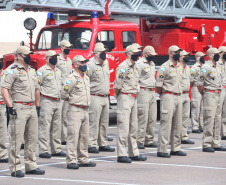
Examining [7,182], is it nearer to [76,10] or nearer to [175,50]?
[175,50]

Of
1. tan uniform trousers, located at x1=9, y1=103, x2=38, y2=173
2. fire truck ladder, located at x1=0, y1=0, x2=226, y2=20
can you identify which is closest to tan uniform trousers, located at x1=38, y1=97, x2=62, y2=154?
tan uniform trousers, located at x1=9, y1=103, x2=38, y2=173

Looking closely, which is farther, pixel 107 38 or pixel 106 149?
pixel 107 38

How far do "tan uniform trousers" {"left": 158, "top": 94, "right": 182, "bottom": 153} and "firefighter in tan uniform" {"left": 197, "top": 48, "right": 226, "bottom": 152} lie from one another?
0.84 meters

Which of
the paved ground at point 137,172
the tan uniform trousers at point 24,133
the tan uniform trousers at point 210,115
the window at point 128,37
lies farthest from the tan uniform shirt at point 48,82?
the window at point 128,37

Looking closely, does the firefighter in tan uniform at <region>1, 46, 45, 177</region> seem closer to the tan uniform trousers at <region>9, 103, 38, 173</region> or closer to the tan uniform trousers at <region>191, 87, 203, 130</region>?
the tan uniform trousers at <region>9, 103, 38, 173</region>

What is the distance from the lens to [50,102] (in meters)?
12.3

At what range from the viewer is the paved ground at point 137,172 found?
31.9 ft

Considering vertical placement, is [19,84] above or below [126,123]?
above

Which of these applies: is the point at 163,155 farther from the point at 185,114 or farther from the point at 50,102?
the point at 185,114

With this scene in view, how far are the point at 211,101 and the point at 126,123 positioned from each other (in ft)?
7.12

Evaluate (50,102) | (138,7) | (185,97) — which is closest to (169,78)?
(185,97)

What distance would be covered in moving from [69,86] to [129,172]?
1.69m

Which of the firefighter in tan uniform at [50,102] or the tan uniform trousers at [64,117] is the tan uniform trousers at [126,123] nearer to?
the firefighter in tan uniform at [50,102]

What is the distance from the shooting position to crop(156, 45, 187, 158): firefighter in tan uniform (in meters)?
12.2
